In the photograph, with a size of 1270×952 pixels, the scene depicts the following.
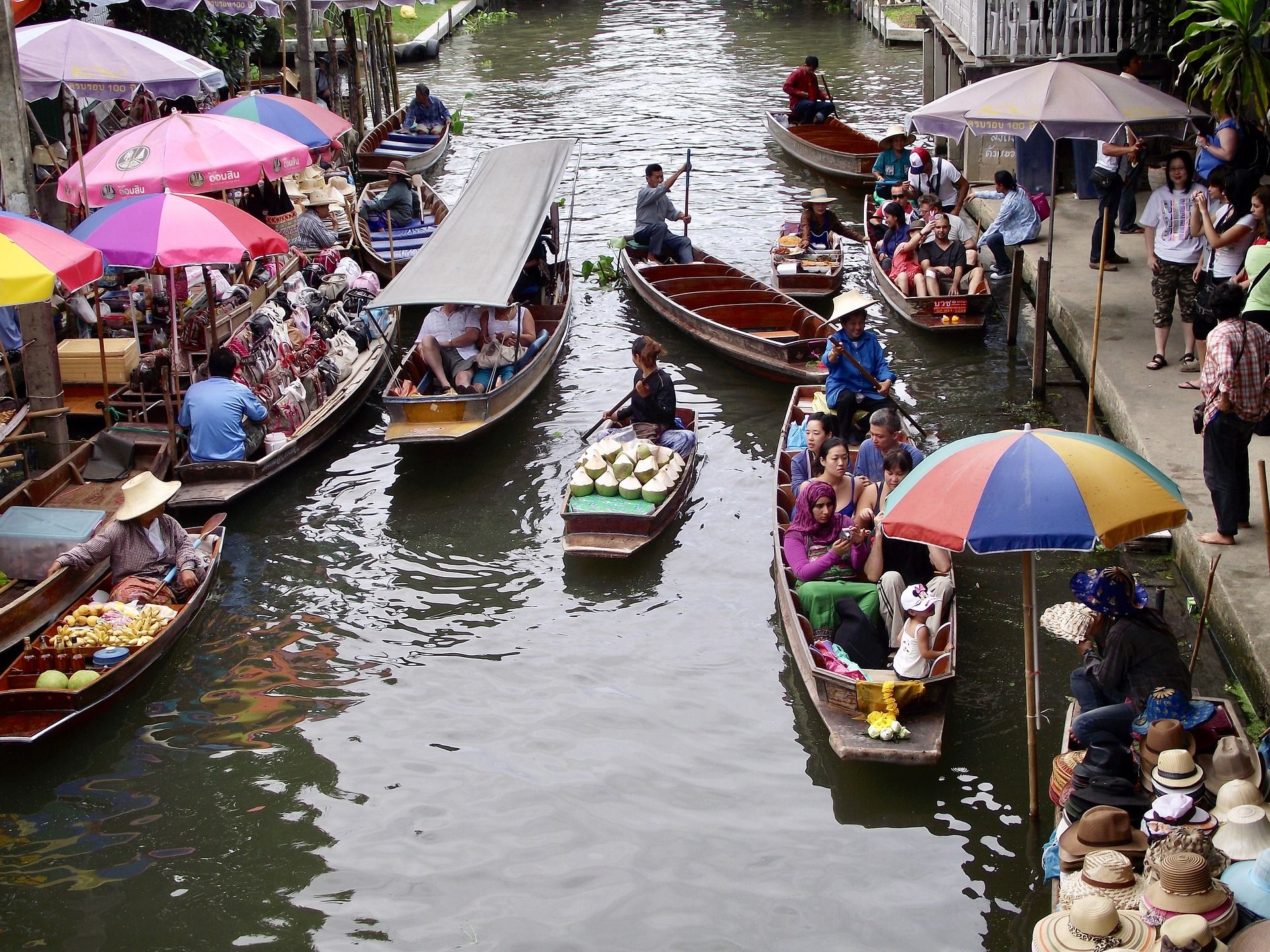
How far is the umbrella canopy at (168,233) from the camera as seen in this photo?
1031cm

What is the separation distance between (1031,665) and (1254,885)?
1.93 meters

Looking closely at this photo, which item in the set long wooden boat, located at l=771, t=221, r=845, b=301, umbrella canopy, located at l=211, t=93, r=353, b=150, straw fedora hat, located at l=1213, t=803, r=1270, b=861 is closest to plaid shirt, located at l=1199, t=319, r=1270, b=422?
straw fedora hat, located at l=1213, t=803, r=1270, b=861

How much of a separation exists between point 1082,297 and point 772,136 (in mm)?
11806

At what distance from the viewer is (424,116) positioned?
2300 cm

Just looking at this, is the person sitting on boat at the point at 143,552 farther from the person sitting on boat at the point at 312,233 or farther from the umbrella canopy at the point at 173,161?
the person sitting on boat at the point at 312,233

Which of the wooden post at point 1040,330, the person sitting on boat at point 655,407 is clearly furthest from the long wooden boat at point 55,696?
the wooden post at point 1040,330

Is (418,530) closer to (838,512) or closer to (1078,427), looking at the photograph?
(838,512)

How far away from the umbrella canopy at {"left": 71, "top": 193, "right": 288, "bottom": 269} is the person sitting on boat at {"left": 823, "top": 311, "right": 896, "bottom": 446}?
16.1 ft

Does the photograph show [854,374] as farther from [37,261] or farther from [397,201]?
[397,201]

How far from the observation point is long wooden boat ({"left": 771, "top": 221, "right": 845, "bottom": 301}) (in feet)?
49.3

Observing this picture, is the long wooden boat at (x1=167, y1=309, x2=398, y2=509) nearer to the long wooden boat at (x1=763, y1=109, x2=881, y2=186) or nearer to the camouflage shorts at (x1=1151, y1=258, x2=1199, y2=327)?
the camouflage shorts at (x1=1151, y1=258, x2=1199, y2=327)

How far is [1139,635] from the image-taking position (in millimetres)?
6359

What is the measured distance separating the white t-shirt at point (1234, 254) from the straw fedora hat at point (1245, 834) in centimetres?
620

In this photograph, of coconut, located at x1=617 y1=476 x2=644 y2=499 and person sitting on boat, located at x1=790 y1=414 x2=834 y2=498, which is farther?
coconut, located at x1=617 y1=476 x2=644 y2=499
